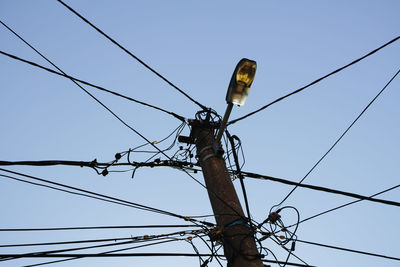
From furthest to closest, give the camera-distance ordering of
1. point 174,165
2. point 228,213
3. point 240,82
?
1. point 174,165
2. point 240,82
3. point 228,213

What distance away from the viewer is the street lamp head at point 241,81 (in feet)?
11.0

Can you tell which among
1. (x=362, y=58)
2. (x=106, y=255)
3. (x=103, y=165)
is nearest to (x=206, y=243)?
(x=106, y=255)

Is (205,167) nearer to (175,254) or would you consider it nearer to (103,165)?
(175,254)

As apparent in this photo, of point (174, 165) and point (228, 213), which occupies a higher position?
point (174, 165)

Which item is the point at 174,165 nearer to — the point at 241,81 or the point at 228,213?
the point at 228,213

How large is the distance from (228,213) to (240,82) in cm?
146

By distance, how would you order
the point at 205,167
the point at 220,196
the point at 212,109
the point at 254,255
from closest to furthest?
the point at 254,255, the point at 220,196, the point at 205,167, the point at 212,109

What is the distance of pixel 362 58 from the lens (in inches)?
159

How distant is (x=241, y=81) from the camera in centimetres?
337

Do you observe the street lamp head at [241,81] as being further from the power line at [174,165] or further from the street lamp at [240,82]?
the power line at [174,165]

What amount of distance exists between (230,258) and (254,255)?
0.23 metres

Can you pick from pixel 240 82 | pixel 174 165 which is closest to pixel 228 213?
pixel 240 82

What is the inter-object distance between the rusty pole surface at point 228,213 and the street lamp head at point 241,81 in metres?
0.79

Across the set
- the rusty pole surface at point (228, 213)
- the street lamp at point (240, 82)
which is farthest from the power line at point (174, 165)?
the street lamp at point (240, 82)
